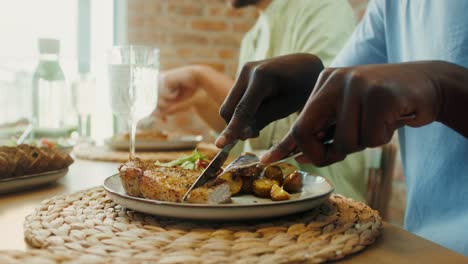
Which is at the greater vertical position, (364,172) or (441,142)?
(441,142)

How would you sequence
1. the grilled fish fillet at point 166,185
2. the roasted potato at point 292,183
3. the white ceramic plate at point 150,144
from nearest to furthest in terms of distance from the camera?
the grilled fish fillet at point 166,185 → the roasted potato at point 292,183 → the white ceramic plate at point 150,144

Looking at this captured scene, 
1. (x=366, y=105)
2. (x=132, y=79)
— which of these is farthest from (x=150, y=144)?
(x=366, y=105)

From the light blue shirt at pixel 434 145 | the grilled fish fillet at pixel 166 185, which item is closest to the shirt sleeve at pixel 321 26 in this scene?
the light blue shirt at pixel 434 145

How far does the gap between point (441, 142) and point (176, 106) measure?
939 millimetres

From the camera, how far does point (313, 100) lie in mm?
499

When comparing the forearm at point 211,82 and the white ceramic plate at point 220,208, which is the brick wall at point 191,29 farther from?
the white ceramic plate at point 220,208

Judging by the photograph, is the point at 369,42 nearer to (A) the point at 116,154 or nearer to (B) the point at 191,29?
(A) the point at 116,154

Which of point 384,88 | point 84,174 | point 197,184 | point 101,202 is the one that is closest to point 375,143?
point 384,88

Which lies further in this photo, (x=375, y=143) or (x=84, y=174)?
(x=84, y=174)

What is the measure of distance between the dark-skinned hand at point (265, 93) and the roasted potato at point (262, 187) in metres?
0.07

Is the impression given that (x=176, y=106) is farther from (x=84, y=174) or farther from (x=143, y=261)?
A: (x=143, y=261)

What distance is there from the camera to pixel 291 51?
1.63 metres

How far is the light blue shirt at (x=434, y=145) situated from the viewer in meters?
0.79

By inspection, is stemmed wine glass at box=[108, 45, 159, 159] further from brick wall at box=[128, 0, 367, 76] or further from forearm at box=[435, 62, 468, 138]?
brick wall at box=[128, 0, 367, 76]
